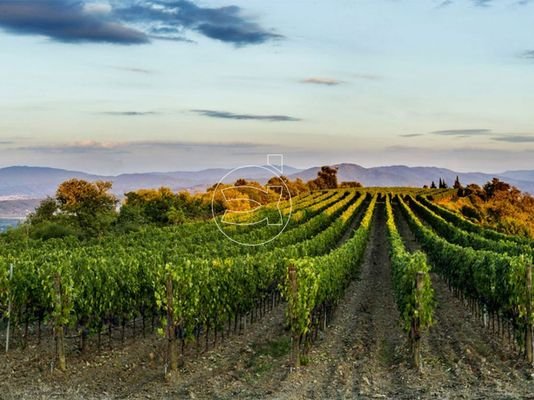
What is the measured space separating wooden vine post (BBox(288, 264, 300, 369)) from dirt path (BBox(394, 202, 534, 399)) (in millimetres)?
3142

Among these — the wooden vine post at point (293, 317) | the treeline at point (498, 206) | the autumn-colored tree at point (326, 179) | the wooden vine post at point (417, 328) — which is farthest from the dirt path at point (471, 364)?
the autumn-colored tree at point (326, 179)

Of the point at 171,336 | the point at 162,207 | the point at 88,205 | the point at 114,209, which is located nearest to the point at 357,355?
the point at 171,336

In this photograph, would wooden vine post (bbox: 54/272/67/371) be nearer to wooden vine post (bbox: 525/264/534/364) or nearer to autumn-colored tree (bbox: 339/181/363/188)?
wooden vine post (bbox: 525/264/534/364)

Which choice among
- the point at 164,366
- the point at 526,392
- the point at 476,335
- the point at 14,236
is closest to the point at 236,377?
the point at 164,366

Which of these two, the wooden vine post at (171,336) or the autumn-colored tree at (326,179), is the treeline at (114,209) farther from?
the autumn-colored tree at (326,179)

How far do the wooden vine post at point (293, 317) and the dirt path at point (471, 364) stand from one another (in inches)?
124

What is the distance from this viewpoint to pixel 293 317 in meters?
15.9

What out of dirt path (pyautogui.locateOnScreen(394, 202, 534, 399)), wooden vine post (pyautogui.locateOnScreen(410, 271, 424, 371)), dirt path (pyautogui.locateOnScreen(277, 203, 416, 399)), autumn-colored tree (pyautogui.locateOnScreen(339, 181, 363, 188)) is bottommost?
dirt path (pyautogui.locateOnScreen(277, 203, 416, 399))

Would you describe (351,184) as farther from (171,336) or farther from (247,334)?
(171,336)

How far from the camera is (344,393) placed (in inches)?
541

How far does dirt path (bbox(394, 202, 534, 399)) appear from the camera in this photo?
13.8m

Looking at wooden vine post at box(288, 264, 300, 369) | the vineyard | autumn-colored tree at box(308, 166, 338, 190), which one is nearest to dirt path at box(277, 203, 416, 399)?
the vineyard

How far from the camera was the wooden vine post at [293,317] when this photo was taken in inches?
619

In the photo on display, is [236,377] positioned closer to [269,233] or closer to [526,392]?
[526,392]
